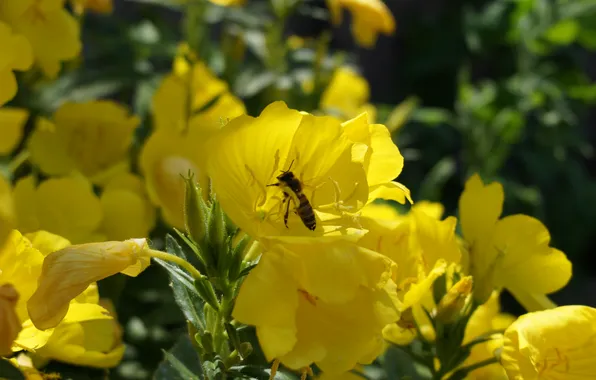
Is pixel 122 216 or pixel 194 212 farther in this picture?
pixel 122 216

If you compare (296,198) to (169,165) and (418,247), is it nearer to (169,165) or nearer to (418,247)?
(418,247)

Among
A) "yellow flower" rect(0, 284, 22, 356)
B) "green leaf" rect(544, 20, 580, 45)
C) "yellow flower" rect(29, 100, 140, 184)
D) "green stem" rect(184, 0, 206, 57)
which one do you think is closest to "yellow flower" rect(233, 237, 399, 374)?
"yellow flower" rect(0, 284, 22, 356)

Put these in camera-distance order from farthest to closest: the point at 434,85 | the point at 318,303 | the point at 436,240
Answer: the point at 434,85 < the point at 436,240 < the point at 318,303

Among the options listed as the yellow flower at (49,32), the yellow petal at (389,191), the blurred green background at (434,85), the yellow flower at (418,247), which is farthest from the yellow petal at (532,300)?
the yellow flower at (49,32)

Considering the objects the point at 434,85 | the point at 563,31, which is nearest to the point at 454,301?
the point at 563,31

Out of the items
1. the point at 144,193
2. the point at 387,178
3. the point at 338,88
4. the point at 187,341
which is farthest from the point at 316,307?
the point at 338,88

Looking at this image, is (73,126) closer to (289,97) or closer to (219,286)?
(289,97)

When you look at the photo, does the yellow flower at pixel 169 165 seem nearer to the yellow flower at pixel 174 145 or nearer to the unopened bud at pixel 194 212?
the yellow flower at pixel 174 145
